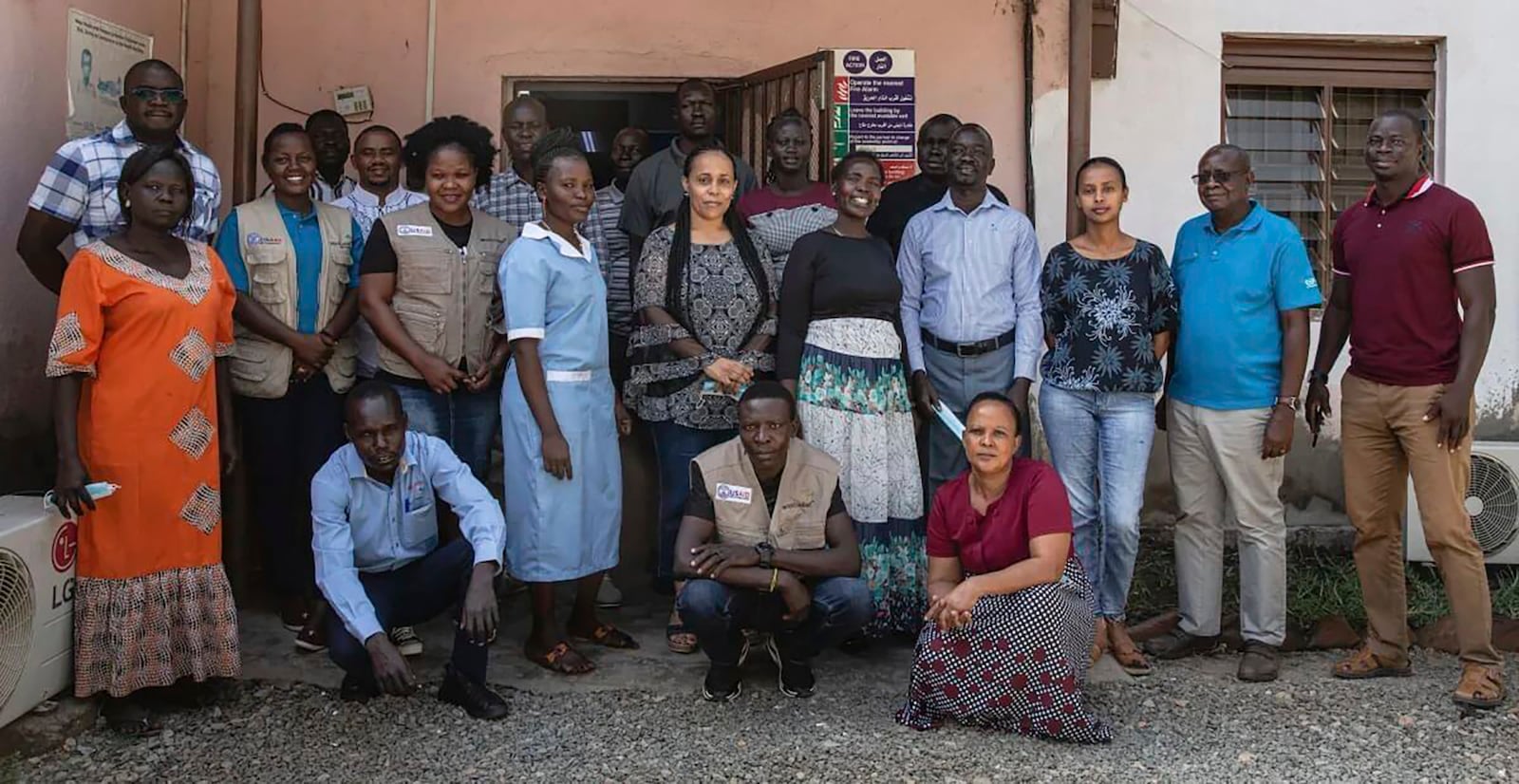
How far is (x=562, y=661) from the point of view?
13.3 ft

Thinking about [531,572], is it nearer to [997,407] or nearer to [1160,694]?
[997,407]

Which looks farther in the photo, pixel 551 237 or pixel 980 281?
pixel 980 281

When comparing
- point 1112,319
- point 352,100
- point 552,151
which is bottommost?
point 1112,319

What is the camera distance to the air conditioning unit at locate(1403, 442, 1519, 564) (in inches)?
205

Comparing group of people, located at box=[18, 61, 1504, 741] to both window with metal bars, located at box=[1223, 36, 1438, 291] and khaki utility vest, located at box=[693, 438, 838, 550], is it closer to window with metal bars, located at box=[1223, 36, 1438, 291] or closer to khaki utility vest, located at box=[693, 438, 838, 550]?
khaki utility vest, located at box=[693, 438, 838, 550]

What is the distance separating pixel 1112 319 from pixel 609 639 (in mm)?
2049

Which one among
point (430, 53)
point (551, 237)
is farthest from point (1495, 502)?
point (430, 53)

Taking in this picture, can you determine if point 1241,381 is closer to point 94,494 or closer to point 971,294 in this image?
point 971,294

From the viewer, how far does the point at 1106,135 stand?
19.2 ft

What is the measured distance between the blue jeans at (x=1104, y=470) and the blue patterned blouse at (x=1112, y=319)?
60 mm

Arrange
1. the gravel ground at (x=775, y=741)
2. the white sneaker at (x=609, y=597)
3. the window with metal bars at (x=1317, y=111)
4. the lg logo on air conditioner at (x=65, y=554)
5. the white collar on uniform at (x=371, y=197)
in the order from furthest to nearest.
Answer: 1. the window with metal bars at (x=1317, y=111)
2. the white sneaker at (x=609, y=597)
3. the white collar on uniform at (x=371, y=197)
4. the lg logo on air conditioner at (x=65, y=554)
5. the gravel ground at (x=775, y=741)

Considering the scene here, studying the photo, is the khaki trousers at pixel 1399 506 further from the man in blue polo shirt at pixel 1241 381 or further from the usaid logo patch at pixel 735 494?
the usaid logo patch at pixel 735 494

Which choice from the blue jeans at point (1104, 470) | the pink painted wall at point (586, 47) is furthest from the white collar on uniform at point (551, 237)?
the pink painted wall at point (586, 47)

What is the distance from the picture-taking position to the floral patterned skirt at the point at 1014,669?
3512 millimetres
